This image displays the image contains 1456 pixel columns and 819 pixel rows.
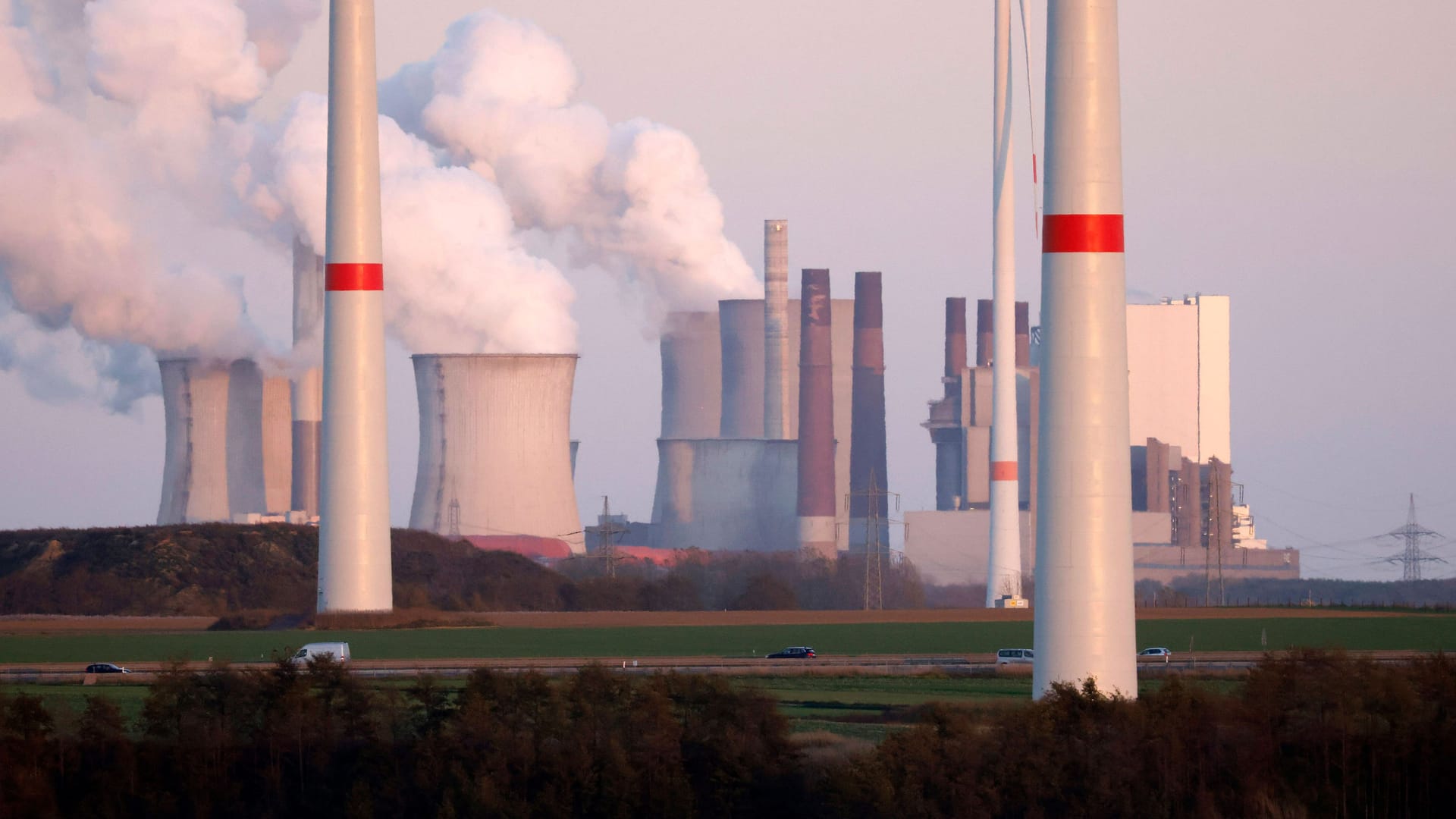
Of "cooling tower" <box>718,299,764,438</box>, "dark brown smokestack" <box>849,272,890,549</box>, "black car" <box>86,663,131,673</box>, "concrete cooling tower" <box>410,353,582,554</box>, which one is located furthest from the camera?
"dark brown smokestack" <box>849,272,890,549</box>

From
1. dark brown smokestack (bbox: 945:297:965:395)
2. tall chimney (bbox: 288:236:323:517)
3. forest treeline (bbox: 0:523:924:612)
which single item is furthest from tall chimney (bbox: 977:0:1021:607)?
dark brown smokestack (bbox: 945:297:965:395)

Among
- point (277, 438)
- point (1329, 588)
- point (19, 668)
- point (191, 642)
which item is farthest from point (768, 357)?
point (19, 668)

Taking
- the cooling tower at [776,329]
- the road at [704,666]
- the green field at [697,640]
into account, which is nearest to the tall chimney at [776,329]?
the cooling tower at [776,329]

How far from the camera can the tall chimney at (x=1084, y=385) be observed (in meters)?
19.5

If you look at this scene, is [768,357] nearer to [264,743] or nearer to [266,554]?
[266,554]

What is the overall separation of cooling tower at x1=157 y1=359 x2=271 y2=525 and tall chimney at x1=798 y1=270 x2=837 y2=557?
25794 millimetres

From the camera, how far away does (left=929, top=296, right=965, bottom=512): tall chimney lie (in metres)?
109

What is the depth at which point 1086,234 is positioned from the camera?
19.5 metres

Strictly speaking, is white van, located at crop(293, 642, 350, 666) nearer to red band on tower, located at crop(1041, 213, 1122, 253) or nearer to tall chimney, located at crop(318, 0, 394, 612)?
tall chimney, located at crop(318, 0, 394, 612)

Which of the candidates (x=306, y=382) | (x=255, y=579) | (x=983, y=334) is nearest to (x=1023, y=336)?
(x=983, y=334)

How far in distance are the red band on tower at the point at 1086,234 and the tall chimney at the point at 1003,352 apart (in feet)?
112

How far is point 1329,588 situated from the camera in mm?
103000

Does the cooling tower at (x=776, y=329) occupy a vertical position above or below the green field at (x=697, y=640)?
above

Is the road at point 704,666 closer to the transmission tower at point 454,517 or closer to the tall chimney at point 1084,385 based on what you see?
the tall chimney at point 1084,385
